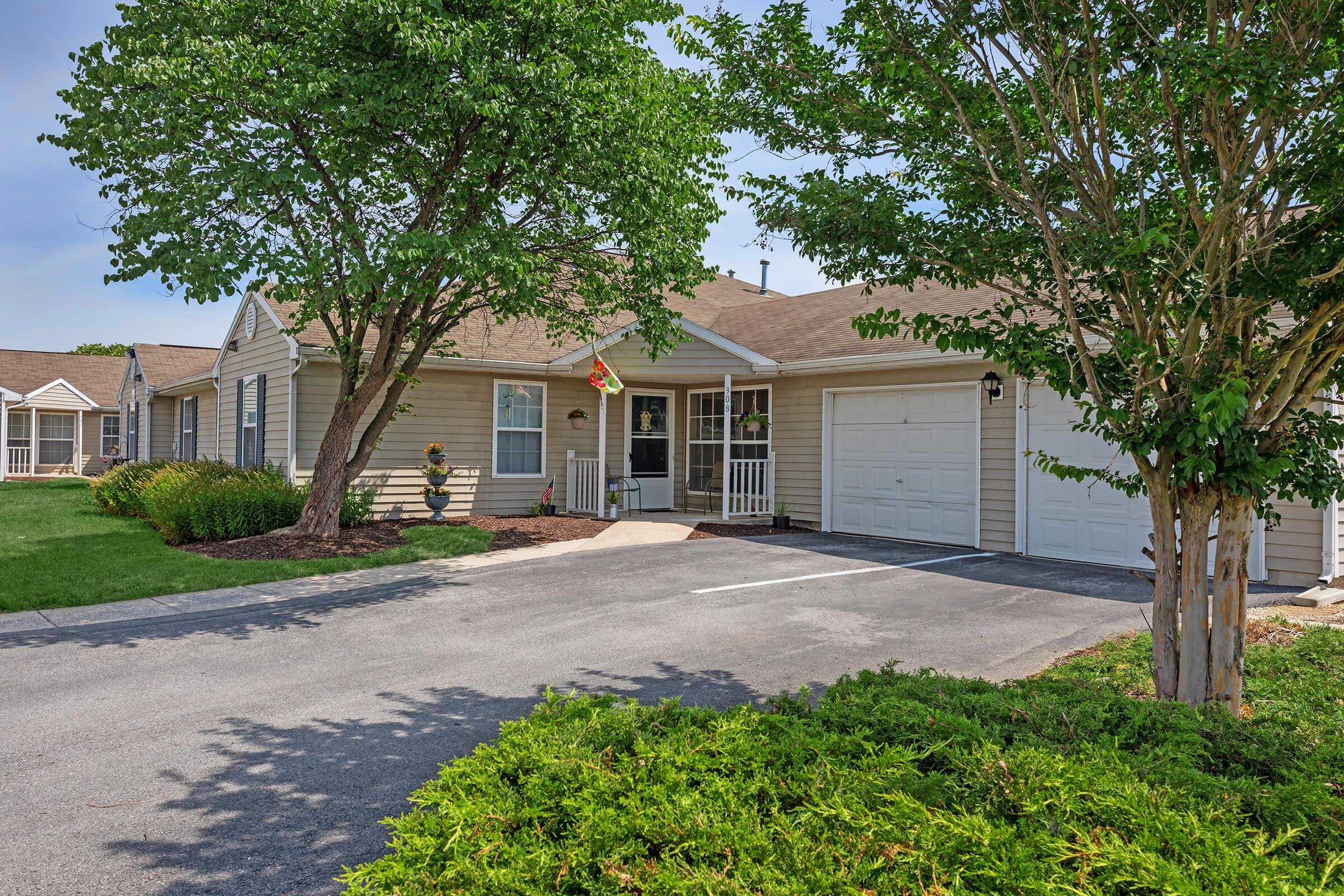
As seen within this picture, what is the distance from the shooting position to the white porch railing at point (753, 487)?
44.4 feet

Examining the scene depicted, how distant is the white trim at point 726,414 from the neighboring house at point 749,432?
0.04 metres

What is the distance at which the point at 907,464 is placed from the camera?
12023 mm

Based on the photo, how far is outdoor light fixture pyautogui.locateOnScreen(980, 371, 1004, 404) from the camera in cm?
1075

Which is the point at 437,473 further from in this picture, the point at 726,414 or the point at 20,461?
the point at 20,461

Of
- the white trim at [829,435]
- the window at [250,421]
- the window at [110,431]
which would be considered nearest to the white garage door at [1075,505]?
the white trim at [829,435]

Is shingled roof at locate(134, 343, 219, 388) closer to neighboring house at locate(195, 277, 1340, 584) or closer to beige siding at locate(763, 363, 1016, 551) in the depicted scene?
neighboring house at locate(195, 277, 1340, 584)

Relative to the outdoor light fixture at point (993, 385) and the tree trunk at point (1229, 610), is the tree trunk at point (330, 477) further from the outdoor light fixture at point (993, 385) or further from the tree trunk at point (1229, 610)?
the tree trunk at point (1229, 610)

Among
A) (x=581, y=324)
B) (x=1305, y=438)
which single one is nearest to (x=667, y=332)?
(x=581, y=324)

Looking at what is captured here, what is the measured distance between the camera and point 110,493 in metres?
15.5

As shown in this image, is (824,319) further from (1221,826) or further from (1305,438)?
(1221,826)

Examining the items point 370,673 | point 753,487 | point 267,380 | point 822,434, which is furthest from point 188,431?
point 370,673

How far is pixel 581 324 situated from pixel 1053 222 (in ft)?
27.9

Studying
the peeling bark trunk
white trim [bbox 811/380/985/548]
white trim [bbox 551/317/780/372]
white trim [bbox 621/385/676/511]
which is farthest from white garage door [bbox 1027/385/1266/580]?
the peeling bark trunk

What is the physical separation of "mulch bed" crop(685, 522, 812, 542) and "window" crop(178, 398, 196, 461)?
14416mm
